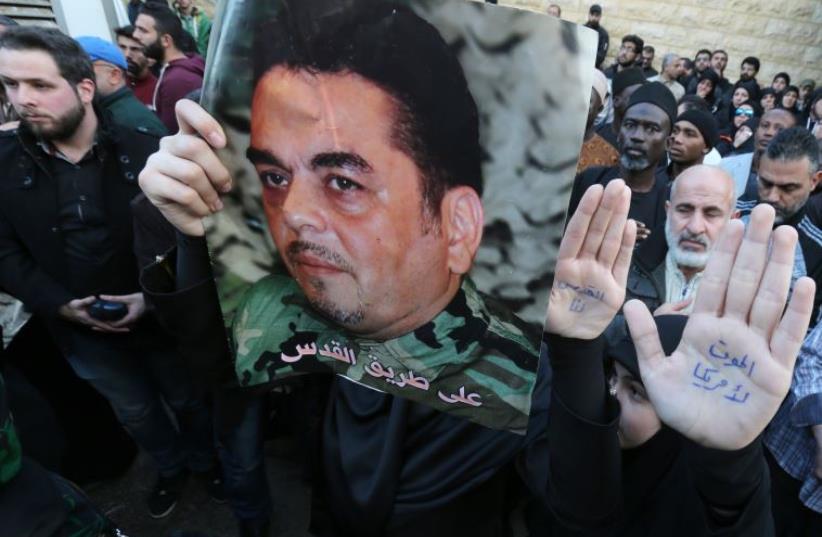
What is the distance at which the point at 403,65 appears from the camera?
84 cm

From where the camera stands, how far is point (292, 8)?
2.77 ft

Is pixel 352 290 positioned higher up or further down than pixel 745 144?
higher up

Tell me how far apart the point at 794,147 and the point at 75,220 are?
10.7 ft

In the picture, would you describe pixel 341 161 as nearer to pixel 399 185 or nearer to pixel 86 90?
pixel 399 185

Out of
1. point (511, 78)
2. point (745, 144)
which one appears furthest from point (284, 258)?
point (745, 144)

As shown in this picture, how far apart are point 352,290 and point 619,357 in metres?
0.68

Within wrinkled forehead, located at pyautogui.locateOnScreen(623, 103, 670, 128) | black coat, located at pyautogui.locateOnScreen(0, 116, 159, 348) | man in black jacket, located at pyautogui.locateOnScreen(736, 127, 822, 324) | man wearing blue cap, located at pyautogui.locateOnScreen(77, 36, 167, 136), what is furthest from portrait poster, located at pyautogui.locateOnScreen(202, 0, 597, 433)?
wrinkled forehead, located at pyautogui.locateOnScreen(623, 103, 670, 128)

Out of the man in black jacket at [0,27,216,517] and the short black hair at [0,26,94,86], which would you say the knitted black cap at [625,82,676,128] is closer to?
the man in black jacket at [0,27,216,517]

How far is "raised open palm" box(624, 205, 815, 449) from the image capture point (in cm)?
→ 87

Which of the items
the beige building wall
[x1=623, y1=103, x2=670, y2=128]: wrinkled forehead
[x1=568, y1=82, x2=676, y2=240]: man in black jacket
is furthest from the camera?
the beige building wall

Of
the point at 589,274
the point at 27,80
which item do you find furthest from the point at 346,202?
the point at 27,80

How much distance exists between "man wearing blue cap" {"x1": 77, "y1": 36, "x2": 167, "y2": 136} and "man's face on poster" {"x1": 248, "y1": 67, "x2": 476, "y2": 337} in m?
2.06

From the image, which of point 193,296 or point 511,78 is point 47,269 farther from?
point 511,78

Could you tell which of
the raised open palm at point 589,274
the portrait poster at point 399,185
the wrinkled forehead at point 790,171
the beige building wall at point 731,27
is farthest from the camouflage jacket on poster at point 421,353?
the beige building wall at point 731,27
